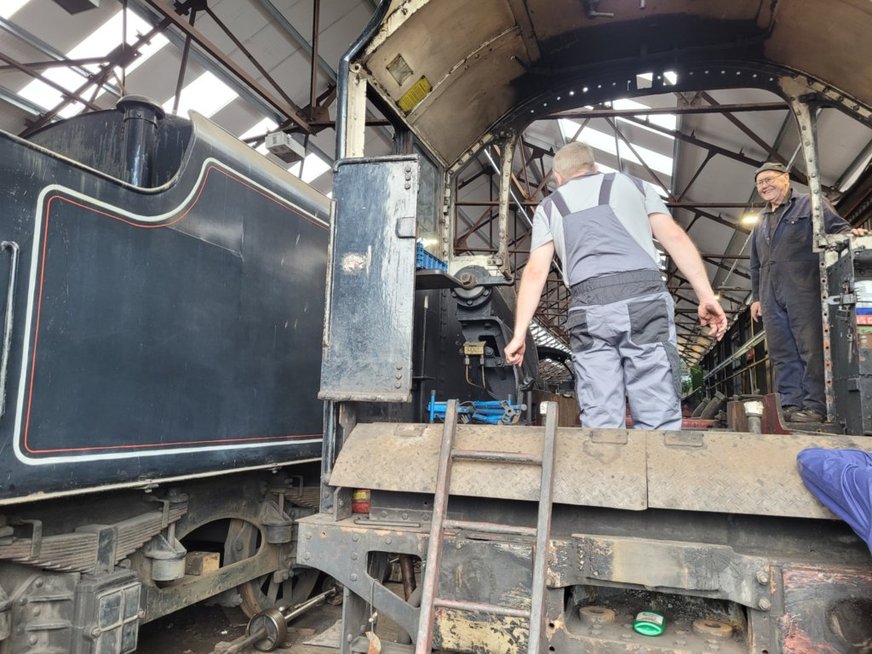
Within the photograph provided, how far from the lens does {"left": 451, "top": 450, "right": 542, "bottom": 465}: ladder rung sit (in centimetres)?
200

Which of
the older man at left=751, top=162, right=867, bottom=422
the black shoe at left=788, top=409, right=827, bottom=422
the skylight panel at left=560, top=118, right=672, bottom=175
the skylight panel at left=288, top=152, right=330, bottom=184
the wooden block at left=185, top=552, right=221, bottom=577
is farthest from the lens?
the skylight panel at left=288, top=152, right=330, bottom=184

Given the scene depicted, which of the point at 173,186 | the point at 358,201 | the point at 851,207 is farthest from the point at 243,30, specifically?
the point at 851,207

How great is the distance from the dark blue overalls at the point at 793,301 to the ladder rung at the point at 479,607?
2081mm

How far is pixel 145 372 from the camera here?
8.82 ft

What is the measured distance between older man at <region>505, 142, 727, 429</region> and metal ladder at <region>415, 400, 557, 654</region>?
0.36m

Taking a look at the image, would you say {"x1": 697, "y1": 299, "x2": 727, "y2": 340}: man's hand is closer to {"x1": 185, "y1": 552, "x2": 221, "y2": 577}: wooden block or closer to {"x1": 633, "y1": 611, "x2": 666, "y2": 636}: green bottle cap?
{"x1": 633, "y1": 611, "x2": 666, "y2": 636}: green bottle cap

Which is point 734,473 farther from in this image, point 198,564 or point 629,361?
point 198,564

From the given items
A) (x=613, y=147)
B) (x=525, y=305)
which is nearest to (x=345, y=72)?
(x=525, y=305)

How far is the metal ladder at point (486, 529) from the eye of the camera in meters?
1.71

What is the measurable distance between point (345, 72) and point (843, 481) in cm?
232

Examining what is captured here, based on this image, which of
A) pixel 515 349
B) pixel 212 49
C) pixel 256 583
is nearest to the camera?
pixel 515 349

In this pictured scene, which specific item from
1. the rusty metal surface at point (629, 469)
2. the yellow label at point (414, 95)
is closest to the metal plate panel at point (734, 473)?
the rusty metal surface at point (629, 469)

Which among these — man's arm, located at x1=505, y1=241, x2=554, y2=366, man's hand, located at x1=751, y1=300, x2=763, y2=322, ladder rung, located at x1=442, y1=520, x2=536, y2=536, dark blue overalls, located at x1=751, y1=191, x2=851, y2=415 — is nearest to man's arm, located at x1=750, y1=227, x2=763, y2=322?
man's hand, located at x1=751, y1=300, x2=763, y2=322

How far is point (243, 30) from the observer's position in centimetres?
829
